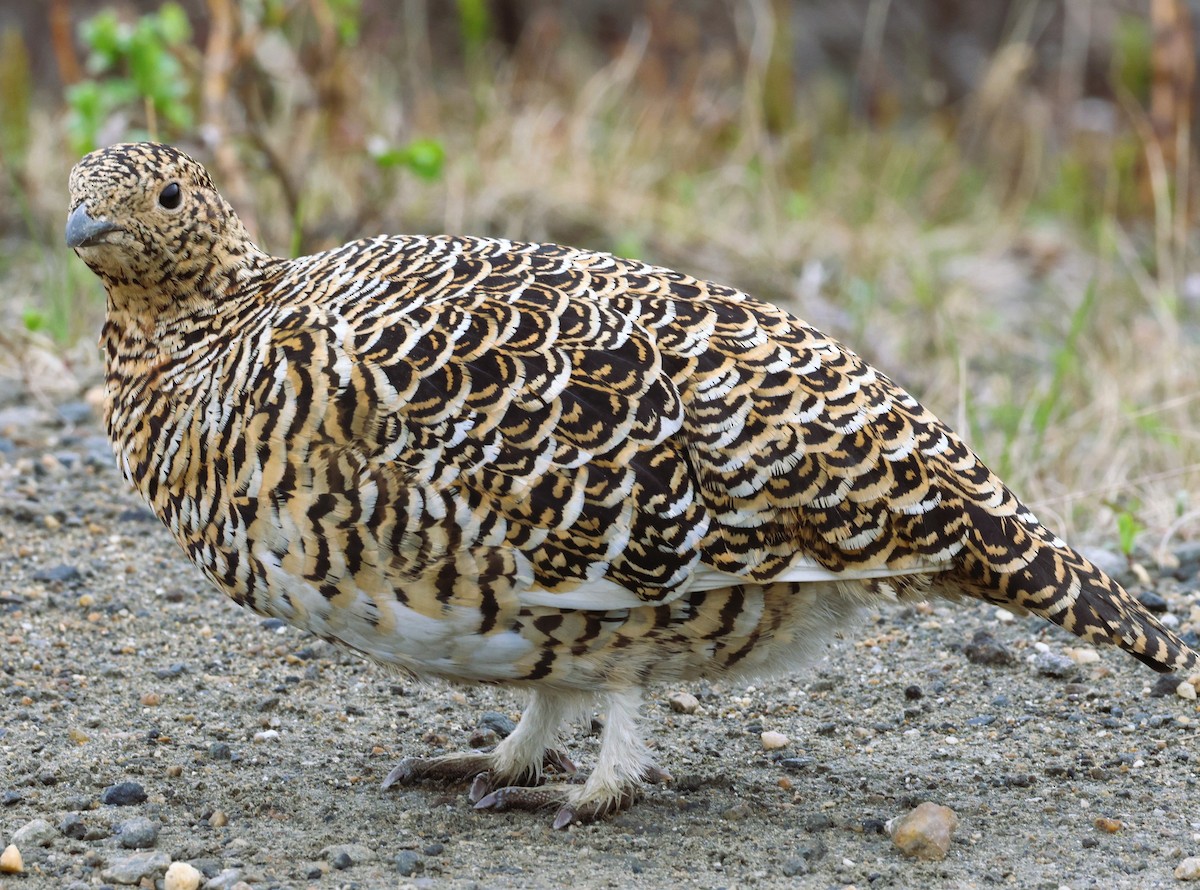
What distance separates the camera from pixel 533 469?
337 cm

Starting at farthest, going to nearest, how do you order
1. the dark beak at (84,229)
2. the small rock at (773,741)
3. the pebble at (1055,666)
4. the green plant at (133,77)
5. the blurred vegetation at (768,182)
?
the green plant at (133,77) < the blurred vegetation at (768,182) < the pebble at (1055,666) < the small rock at (773,741) < the dark beak at (84,229)

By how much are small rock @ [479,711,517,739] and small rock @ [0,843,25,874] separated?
56.9 inches

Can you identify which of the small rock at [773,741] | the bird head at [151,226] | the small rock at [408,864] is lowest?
the small rock at [773,741]

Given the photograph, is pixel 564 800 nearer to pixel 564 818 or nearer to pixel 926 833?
pixel 564 818

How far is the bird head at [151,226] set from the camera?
11.7 feet

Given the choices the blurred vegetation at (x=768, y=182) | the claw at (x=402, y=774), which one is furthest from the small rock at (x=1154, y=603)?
the claw at (x=402, y=774)

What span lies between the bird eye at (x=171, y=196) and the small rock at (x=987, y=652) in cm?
271

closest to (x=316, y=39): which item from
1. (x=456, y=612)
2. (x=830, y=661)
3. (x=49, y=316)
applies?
(x=49, y=316)

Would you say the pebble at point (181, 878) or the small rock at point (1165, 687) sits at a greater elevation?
the pebble at point (181, 878)

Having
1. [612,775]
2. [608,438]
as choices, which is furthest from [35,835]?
[608,438]

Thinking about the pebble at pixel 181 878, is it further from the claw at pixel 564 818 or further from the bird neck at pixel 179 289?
the bird neck at pixel 179 289

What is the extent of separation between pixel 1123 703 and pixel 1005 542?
1.10 meters

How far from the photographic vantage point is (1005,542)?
3.59m

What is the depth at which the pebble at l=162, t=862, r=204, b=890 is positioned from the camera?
3.16 meters
